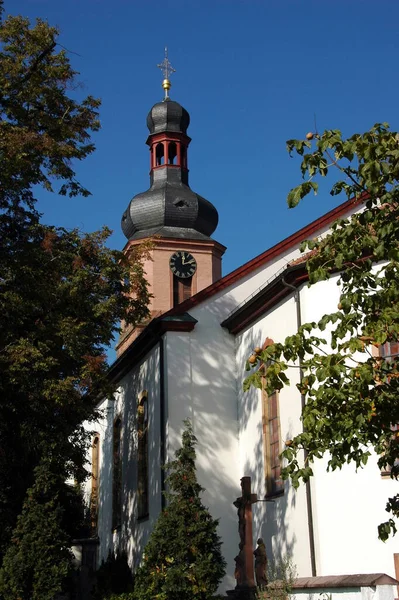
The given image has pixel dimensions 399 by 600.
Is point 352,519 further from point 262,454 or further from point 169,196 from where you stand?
point 169,196

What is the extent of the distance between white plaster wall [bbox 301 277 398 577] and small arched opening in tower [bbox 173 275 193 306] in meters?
14.8

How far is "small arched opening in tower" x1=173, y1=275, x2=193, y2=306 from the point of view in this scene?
2913cm

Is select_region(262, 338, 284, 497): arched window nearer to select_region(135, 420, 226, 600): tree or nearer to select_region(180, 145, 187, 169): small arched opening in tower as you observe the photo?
select_region(135, 420, 226, 600): tree

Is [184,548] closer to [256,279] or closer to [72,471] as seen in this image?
[72,471]

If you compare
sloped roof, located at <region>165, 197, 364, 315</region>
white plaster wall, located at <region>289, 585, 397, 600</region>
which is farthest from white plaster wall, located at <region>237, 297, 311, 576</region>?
white plaster wall, located at <region>289, 585, 397, 600</region>

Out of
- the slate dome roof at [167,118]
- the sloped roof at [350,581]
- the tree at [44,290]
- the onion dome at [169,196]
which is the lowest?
the sloped roof at [350,581]

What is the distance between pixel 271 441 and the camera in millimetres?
17641

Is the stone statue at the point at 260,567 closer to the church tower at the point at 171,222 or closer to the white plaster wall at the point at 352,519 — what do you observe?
the white plaster wall at the point at 352,519

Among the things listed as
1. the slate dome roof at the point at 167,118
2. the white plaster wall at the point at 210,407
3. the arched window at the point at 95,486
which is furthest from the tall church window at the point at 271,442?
the slate dome roof at the point at 167,118

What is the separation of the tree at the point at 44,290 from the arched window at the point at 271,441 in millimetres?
3395

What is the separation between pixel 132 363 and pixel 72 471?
16.2 feet

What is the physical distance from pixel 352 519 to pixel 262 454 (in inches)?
156

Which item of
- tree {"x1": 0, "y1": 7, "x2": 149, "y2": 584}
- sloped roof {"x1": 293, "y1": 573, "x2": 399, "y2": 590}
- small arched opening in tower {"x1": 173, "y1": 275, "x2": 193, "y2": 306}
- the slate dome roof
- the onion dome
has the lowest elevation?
sloped roof {"x1": 293, "y1": 573, "x2": 399, "y2": 590}

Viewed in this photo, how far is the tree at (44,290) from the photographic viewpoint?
16094 mm
